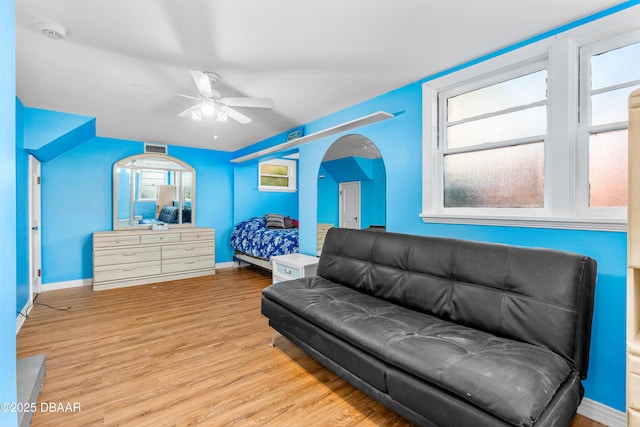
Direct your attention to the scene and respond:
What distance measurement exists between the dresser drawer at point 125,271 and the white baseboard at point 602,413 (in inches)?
205

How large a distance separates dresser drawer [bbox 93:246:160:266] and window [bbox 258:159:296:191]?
2379 mm

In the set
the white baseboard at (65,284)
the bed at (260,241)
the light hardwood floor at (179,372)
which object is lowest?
the light hardwood floor at (179,372)

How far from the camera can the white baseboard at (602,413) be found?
5.47ft

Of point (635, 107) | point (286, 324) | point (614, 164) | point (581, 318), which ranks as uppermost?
point (635, 107)

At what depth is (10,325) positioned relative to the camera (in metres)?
1.30

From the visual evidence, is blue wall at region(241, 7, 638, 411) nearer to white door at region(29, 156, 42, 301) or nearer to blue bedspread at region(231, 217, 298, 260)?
blue bedspread at region(231, 217, 298, 260)

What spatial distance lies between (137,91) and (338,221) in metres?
3.13

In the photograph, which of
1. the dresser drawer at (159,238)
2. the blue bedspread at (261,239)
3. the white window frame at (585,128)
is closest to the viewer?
the white window frame at (585,128)

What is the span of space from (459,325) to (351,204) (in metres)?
3.08

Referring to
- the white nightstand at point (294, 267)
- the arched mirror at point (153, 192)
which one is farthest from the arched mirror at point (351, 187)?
the arched mirror at point (153, 192)

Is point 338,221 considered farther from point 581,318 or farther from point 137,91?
point 581,318

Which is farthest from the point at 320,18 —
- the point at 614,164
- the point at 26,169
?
the point at 26,169

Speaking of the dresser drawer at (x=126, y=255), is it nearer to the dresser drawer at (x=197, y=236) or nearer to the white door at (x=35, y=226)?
the dresser drawer at (x=197, y=236)

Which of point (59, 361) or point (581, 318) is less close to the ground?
point (581, 318)
